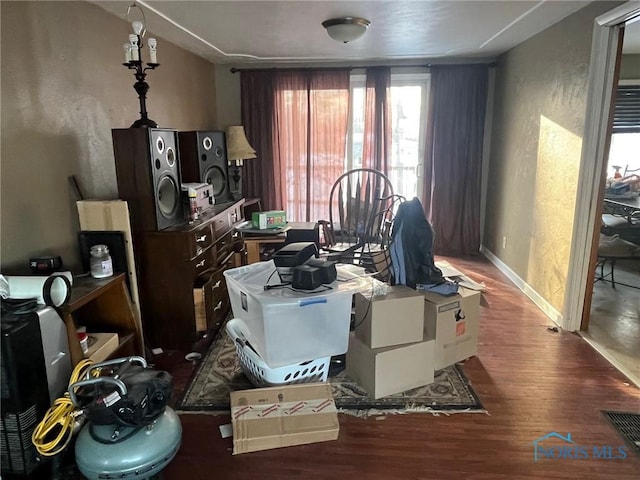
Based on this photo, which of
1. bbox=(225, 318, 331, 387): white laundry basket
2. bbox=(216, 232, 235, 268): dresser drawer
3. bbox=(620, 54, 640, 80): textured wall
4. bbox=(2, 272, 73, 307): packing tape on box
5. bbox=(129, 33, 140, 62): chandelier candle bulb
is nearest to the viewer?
bbox=(2, 272, 73, 307): packing tape on box

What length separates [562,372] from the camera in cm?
245

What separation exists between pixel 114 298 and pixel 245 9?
191 cm

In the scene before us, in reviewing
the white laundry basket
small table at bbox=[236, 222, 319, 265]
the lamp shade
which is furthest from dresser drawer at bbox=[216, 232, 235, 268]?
the lamp shade

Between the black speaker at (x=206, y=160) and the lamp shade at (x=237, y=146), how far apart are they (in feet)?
1.05

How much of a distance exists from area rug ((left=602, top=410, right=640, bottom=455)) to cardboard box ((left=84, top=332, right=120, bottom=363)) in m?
2.36

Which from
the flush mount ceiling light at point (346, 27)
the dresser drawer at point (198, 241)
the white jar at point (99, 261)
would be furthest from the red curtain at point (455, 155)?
the white jar at point (99, 261)

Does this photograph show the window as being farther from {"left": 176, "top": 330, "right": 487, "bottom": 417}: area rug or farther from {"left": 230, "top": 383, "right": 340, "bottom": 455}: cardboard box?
{"left": 230, "top": 383, "right": 340, "bottom": 455}: cardboard box

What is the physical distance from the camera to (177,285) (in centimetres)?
264

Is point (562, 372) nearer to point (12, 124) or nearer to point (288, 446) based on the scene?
point (288, 446)

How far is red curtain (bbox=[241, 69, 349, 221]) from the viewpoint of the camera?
4.63 m

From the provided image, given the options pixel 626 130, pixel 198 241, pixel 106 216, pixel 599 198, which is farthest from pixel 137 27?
pixel 626 130

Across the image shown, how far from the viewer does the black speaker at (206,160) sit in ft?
11.1

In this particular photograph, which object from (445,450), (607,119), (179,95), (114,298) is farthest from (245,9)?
(445,450)

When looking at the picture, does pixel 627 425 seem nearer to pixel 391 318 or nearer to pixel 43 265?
pixel 391 318
